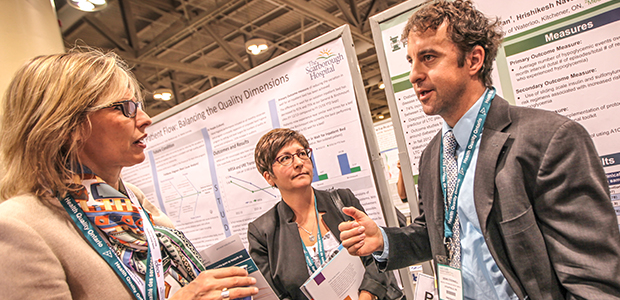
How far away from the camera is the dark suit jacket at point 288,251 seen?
69.4 inches

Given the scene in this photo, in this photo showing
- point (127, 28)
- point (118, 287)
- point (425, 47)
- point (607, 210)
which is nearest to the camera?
point (607, 210)

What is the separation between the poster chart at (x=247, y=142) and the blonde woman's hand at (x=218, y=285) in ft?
3.17

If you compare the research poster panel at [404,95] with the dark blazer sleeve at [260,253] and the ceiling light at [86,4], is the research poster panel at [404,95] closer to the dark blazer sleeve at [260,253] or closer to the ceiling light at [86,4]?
the dark blazer sleeve at [260,253]

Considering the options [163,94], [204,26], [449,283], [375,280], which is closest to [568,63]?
[449,283]

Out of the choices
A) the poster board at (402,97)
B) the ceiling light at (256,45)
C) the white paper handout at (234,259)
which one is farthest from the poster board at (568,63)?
the ceiling light at (256,45)

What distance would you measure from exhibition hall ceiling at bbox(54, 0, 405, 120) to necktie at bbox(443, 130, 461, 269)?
5280mm

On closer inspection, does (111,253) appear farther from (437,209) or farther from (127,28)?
(127,28)

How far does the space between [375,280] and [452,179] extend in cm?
72

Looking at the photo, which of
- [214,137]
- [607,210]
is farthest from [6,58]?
[607,210]

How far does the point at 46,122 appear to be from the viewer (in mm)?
1050

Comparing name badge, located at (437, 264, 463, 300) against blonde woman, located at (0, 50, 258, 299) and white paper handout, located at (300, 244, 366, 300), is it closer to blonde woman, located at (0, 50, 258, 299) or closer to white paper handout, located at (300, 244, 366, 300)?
white paper handout, located at (300, 244, 366, 300)

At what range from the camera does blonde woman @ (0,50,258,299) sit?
3.10 feet

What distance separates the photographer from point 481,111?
47.8 inches

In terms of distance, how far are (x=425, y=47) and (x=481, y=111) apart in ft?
1.07
